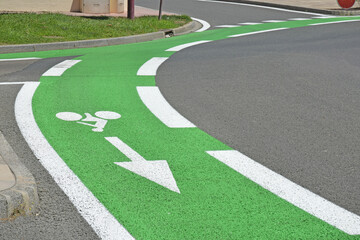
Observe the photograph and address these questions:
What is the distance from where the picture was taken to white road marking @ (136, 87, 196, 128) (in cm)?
681

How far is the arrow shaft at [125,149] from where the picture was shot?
18.0 feet

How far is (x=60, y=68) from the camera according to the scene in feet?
34.8

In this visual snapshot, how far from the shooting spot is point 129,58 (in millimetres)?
12086

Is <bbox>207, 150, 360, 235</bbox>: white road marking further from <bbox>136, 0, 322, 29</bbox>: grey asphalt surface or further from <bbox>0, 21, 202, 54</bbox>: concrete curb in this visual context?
<bbox>136, 0, 322, 29</bbox>: grey asphalt surface

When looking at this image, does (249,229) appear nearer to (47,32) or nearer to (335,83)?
(335,83)

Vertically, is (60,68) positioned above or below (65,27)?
above

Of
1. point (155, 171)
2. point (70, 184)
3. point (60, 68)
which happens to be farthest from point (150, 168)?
point (60, 68)

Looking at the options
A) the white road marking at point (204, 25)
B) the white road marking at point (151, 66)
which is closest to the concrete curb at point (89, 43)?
the white road marking at point (204, 25)

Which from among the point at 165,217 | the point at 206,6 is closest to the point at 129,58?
the point at 165,217

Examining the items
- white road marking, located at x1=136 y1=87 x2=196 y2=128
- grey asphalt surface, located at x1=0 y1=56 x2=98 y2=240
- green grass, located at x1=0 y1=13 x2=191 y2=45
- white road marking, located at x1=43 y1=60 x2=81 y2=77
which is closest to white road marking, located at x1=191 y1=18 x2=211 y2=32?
green grass, located at x1=0 y1=13 x2=191 y2=45

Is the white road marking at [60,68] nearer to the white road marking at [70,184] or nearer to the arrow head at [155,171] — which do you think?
the white road marking at [70,184]

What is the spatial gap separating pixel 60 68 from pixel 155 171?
5.85 metres

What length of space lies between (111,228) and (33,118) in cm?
316

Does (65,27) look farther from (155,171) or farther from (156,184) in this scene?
(156,184)
